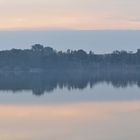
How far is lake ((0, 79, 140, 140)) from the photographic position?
53.8 feet

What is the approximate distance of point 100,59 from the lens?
2990 inches

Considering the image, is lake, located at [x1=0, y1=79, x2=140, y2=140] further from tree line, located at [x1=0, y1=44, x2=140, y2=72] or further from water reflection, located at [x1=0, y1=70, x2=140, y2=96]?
tree line, located at [x1=0, y1=44, x2=140, y2=72]

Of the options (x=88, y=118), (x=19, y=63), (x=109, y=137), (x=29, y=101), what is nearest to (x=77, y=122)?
(x=88, y=118)

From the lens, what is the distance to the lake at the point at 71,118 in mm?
16406

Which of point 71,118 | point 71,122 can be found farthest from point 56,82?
point 71,122

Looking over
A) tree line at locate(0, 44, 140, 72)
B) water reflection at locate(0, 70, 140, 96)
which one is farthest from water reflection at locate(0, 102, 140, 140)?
tree line at locate(0, 44, 140, 72)

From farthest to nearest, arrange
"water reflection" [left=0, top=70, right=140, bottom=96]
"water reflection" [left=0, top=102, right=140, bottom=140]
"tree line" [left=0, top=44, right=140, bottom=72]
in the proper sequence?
"tree line" [left=0, top=44, right=140, bottom=72] → "water reflection" [left=0, top=70, right=140, bottom=96] → "water reflection" [left=0, top=102, right=140, bottom=140]

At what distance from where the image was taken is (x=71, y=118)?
1981 cm

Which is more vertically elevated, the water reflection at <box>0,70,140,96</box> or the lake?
the lake

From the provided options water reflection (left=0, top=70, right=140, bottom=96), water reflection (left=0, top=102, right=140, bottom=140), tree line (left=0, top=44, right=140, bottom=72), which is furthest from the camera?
tree line (left=0, top=44, right=140, bottom=72)

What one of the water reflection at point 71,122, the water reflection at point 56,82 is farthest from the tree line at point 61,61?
the water reflection at point 71,122

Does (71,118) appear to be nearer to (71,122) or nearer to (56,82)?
(71,122)

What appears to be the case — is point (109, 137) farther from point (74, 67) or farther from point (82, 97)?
point (74, 67)

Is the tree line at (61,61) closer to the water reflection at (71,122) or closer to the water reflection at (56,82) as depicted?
the water reflection at (56,82)
